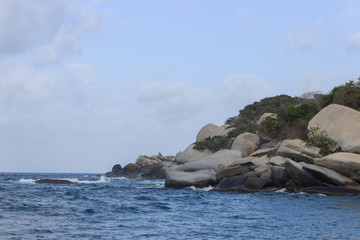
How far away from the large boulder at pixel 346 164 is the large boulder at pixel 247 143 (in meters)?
17.4

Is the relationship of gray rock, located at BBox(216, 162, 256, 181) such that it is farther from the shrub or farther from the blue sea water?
the shrub

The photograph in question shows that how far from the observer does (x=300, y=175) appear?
2739 centimetres

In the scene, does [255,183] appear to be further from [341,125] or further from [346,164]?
[341,125]

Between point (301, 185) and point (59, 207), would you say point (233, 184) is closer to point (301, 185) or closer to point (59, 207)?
point (301, 185)

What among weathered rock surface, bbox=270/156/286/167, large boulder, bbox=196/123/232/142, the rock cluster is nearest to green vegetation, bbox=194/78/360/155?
weathered rock surface, bbox=270/156/286/167

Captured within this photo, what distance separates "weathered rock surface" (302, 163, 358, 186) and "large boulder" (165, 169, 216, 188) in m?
10.3

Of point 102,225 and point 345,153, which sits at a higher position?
point 345,153

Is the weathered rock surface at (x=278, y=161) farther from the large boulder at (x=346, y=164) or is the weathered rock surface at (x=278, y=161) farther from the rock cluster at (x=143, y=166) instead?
the rock cluster at (x=143, y=166)

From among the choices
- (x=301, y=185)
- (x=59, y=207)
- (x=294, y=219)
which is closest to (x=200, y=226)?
(x=294, y=219)

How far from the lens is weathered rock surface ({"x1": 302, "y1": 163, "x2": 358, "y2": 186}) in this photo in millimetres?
25875

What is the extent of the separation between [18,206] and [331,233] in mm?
15278

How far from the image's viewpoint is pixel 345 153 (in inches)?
→ 1061

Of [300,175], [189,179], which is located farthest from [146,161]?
[300,175]

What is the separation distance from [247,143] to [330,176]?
60.6ft
